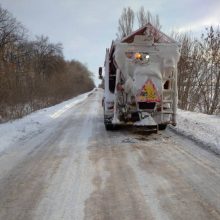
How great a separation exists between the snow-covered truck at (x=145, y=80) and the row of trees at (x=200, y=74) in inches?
388

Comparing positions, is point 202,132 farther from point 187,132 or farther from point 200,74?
point 200,74

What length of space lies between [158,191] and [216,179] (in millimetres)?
1296

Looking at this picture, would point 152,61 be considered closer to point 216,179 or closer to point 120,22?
point 216,179

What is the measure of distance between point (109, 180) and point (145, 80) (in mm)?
5630

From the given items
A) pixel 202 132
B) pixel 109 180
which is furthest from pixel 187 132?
pixel 109 180

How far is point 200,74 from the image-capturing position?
23625mm

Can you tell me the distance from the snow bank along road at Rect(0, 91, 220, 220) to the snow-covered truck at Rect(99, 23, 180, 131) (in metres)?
1.26

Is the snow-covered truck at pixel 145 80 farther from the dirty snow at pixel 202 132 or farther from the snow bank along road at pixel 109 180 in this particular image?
the snow bank along road at pixel 109 180

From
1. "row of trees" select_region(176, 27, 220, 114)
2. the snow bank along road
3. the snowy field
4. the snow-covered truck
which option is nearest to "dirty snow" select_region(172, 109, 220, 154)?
the snowy field

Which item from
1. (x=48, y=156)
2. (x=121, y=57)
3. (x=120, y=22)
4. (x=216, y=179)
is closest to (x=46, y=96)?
(x=120, y=22)

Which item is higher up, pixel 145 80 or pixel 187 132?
pixel 145 80

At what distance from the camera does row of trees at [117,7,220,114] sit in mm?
21625

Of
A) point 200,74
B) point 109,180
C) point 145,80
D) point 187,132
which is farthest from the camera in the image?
point 200,74

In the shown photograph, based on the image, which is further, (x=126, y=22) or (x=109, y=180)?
(x=126, y=22)
